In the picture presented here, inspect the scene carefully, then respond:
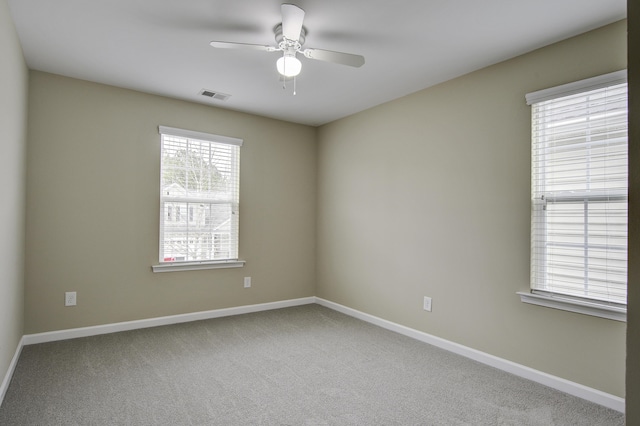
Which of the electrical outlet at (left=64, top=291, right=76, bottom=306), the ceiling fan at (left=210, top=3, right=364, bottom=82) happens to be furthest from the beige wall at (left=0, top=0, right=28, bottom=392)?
the ceiling fan at (left=210, top=3, right=364, bottom=82)

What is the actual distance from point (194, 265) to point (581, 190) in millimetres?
3536

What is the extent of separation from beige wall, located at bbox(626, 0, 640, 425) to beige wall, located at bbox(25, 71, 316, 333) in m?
3.78

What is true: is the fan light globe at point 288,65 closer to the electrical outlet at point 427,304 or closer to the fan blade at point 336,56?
the fan blade at point 336,56

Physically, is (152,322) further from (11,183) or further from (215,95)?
(215,95)

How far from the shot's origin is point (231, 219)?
4273 mm

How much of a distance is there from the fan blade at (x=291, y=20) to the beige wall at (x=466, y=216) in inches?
66.5

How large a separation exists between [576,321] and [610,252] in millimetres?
510

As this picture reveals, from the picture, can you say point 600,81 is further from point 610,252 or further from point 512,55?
point 610,252

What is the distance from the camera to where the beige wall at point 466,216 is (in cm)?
245

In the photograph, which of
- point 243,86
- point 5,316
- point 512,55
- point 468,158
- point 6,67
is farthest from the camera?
point 243,86

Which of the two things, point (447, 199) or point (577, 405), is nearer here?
point (577, 405)

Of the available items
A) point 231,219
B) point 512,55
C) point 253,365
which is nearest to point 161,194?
point 231,219

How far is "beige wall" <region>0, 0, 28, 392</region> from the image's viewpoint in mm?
2174

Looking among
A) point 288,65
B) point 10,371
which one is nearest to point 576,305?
point 288,65
